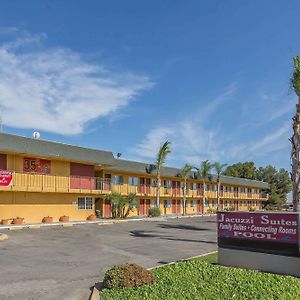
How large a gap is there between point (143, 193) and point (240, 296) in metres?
38.9

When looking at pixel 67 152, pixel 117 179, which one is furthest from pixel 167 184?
pixel 67 152

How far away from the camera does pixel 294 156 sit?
19.8m

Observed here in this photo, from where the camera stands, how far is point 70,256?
16.6 metres

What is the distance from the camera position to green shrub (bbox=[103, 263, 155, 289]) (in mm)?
10398

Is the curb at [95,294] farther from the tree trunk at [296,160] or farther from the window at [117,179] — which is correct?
the window at [117,179]

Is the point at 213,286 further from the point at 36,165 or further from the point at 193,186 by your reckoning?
the point at 193,186

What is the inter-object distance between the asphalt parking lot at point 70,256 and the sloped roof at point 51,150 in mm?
7003

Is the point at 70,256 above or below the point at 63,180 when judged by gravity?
below

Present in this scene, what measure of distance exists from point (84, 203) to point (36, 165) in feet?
23.6

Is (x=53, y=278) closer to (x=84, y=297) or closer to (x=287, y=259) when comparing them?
(x=84, y=297)

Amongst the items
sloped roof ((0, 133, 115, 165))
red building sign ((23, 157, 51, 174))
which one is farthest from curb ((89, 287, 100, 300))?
red building sign ((23, 157, 51, 174))

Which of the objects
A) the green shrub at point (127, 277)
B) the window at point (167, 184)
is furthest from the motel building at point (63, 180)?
the green shrub at point (127, 277)

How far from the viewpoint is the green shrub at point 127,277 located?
1040 cm

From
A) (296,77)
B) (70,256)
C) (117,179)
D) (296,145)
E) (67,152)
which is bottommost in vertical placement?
(70,256)
